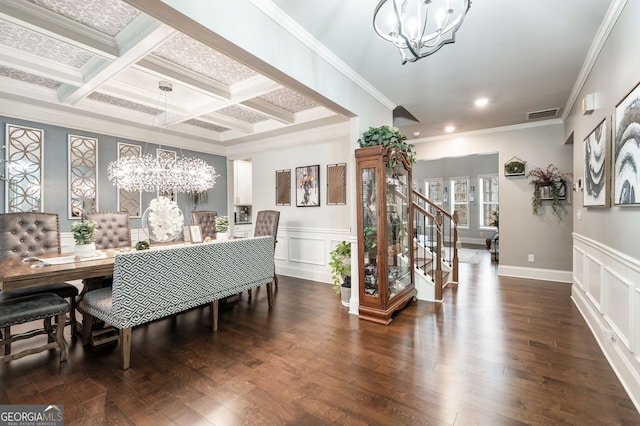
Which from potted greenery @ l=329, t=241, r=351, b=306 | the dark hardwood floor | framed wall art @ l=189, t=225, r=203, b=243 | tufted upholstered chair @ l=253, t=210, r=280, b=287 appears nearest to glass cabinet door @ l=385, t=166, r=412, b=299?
the dark hardwood floor

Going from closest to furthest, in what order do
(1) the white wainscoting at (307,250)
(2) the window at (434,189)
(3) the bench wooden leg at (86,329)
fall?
(3) the bench wooden leg at (86,329)
(1) the white wainscoting at (307,250)
(2) the window at (434,189)

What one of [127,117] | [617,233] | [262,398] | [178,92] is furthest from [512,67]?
[127,117]

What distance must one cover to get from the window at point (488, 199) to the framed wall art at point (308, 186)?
264 inches

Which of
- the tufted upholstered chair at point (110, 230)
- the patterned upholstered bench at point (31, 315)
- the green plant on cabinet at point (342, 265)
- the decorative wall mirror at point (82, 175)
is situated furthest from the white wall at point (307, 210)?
the patterned upholstered bench at point (31, 315)

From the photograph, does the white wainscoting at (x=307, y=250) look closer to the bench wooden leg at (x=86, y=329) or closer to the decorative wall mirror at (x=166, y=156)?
the decorative wall mirror at (x=166, y=156)

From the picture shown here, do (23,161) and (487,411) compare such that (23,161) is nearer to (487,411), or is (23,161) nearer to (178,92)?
(178,92)

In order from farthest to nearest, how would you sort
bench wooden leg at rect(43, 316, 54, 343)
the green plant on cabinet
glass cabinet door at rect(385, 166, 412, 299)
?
the green plant on cabinet
glass cabinet door at rect(385, 166, 412, 299)
bench wooden leg at rect(43, 316, 54, 343)

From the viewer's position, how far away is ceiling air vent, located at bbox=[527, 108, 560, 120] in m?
4.21

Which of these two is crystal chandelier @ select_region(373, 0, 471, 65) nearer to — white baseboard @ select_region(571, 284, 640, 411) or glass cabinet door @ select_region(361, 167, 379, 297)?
A: glass cabinet door @ select_region(361, 167, 379, 297)

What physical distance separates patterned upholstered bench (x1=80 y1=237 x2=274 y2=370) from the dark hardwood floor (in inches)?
13.8

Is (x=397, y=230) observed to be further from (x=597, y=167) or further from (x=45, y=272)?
(x=45, y=272)

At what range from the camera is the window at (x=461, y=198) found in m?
9.49

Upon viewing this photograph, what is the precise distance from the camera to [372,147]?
3066mm

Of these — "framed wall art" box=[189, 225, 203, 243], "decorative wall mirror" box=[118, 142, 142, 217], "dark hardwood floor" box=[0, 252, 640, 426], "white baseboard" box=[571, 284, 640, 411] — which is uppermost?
"decorative wall mirror" box=[118, 142, 142, 217]
